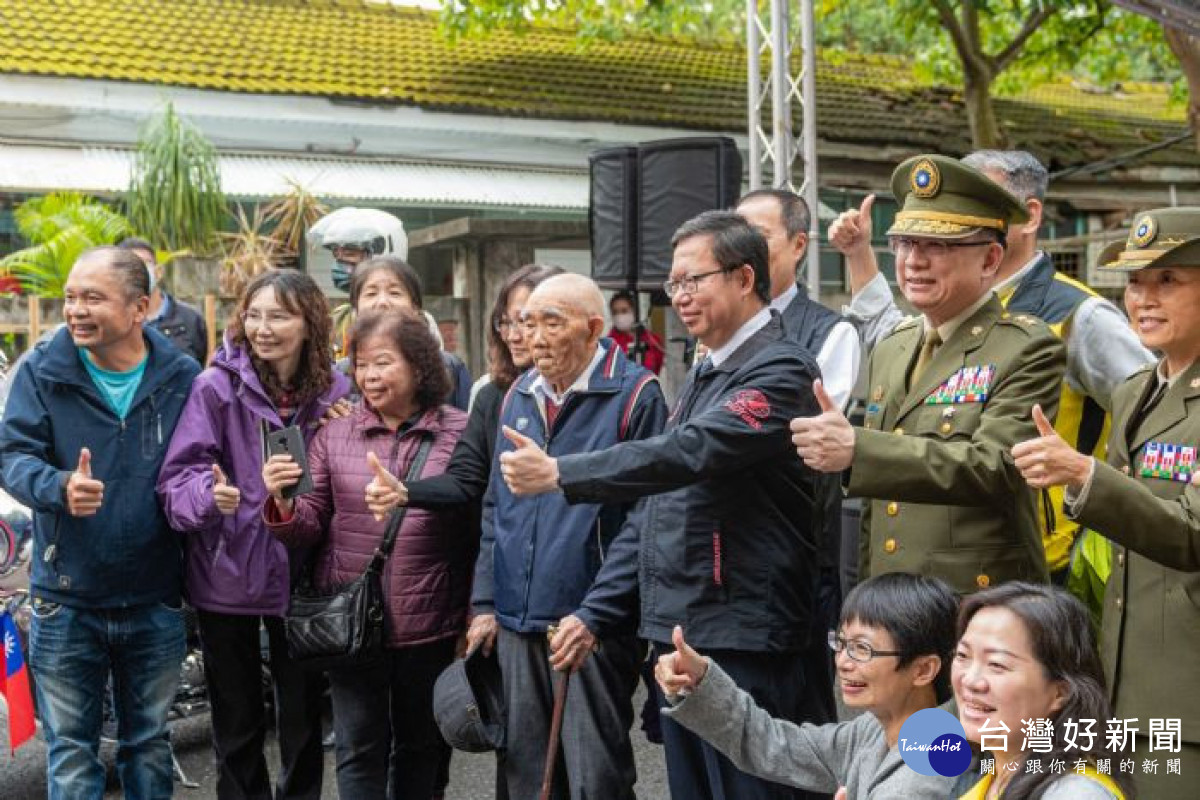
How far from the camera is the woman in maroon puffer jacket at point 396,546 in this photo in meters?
4.22

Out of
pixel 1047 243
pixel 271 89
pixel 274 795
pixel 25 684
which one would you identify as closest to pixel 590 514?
pixel 274 795

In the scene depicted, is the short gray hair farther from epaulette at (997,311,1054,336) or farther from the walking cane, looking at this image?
the walking cane

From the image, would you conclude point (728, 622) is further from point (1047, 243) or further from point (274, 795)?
point (1047, 243)

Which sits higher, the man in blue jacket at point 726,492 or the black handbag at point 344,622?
the man in blue jacket at point 726,492

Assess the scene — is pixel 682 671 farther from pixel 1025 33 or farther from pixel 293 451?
pixel 1025 33

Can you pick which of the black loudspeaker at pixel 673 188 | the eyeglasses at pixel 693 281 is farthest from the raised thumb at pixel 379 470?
the black loudspeaker at pixel 673 188

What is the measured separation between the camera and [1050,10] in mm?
13609

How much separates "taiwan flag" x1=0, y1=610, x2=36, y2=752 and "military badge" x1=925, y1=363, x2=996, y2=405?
114 inches

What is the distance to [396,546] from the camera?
4.24 meters

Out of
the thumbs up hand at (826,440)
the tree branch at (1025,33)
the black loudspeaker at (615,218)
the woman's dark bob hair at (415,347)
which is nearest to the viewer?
the thumbs up hand at (826,440)

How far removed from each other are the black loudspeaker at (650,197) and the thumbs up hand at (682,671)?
5.40 meters

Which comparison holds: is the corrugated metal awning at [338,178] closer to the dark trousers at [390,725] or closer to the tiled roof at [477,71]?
the tiled roof at [477,71]

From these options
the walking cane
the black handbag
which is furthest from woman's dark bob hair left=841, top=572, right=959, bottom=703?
the black handbag

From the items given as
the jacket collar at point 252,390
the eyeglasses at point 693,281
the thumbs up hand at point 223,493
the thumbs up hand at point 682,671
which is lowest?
the thumbs up hand at point 682,671
